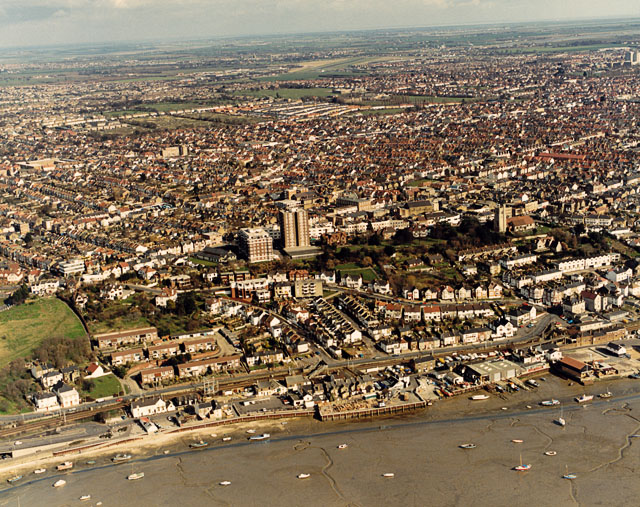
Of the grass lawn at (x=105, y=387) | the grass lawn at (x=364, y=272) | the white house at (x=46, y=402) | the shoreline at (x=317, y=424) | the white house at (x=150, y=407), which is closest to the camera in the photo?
the shoreline at (x=317, y=424)

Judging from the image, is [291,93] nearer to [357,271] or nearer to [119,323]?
[357,271]

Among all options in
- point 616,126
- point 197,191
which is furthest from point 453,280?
point 616,126

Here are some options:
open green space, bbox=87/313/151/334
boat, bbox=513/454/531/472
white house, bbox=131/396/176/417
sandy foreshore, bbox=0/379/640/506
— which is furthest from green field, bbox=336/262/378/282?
boat, bbox=513/454/531/472

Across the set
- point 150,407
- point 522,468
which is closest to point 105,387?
point 150,407

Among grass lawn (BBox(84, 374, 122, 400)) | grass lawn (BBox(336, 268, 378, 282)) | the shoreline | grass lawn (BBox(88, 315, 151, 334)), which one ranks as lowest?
the shoreline

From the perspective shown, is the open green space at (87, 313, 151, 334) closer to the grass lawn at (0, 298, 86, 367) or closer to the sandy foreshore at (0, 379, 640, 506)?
the grass lawn at (0, 298, 86, 367)

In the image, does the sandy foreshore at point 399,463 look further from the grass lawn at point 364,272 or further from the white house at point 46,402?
the grass lawn at point 364,272

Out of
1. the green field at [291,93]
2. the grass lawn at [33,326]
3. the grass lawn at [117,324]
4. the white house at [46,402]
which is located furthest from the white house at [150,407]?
the green field at [291,93]
